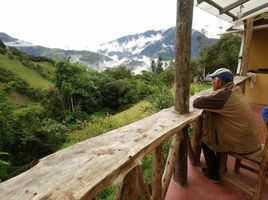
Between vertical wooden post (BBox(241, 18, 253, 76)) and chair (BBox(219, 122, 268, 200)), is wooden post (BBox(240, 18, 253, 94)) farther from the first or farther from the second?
chair (BBox(219, 122, 268, 200))

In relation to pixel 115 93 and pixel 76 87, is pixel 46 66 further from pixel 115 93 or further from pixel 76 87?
pixel 76 87

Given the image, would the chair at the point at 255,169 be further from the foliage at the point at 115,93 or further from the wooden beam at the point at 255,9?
the foliage at the point at 115,93

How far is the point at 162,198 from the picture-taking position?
248cm

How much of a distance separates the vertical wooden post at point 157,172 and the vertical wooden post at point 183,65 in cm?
69

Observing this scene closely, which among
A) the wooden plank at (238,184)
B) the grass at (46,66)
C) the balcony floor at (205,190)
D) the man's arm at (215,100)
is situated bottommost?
the grass at (46,66)

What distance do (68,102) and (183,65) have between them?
75.6 ft

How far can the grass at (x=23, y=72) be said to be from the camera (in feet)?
120

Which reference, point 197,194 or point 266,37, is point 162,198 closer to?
point 197,194

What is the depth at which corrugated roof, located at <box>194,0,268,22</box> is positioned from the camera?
535 centimetres

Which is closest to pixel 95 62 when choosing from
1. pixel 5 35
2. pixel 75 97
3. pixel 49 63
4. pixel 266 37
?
pixel 5 35

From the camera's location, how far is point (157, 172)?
7.75 ft

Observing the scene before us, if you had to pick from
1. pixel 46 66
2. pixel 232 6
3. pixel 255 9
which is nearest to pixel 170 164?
pixel 232 6

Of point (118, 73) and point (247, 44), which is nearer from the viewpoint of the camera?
point (247, 44)

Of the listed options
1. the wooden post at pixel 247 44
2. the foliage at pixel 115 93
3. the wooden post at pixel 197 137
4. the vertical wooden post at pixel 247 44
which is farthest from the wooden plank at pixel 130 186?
the foliage at pixel 115 93
